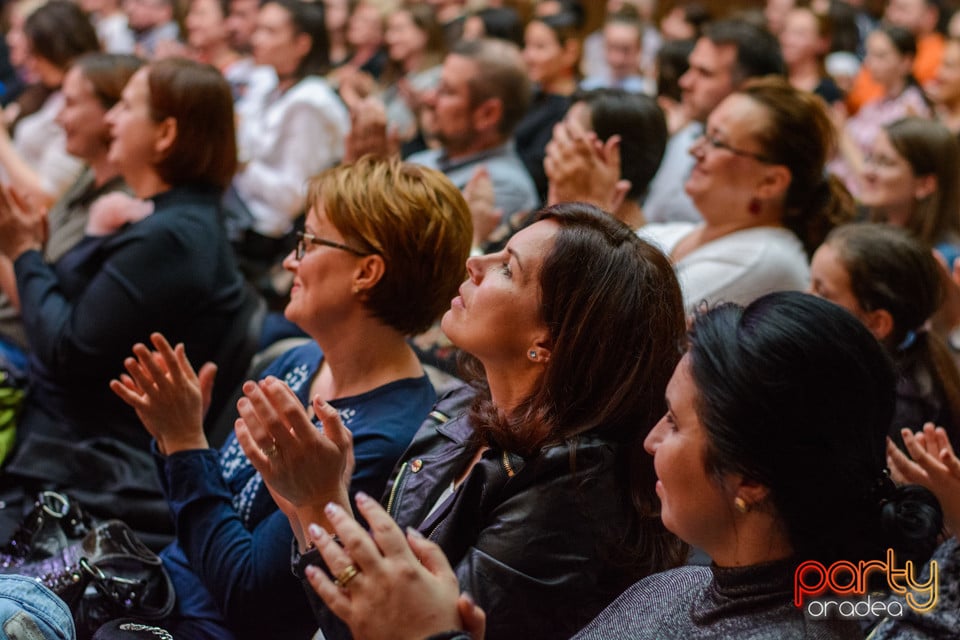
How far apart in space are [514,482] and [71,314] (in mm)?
1299

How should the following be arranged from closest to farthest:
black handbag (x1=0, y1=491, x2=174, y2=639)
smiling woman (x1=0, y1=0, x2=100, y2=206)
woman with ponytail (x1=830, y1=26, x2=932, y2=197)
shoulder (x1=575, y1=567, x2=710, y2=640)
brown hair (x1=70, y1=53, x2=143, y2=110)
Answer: shoulder (x1=575, y1=567, x2=710, y2=640) → black handbag (x1=0, y1=491, x2=174, y2=639) → brown hair (x1=70, y1=53, x2=143, y2=110) → smiling woman (x1=0, y1=0, x2=100, y2=206) → woman with ponytail (x1=830, y1=26, x2=932, y2=197)

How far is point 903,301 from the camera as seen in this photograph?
1.99 metres

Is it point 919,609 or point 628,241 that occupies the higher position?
point 628,241

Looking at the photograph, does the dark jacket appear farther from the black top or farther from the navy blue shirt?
the black top

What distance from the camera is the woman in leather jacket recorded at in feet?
4.35

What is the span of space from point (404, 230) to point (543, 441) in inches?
21.8

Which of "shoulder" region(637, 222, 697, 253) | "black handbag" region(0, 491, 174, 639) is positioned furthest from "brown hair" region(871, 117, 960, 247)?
"black handbag" region(0, 491, 174, 639)

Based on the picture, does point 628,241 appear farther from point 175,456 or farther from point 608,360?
point 175,456

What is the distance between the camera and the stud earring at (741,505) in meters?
1.12

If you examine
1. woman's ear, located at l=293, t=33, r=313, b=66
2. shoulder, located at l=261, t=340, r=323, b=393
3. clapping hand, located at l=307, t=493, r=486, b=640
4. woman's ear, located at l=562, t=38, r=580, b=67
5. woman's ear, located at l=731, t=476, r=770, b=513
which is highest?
clapping hand, located at l=307, t=493, r=486, b=640

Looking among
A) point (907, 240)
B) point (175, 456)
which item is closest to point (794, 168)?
point (907, 240)

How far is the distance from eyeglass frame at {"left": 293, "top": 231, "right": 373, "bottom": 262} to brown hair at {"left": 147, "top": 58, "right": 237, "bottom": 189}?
0.66 meters

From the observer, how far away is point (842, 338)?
1.11 m

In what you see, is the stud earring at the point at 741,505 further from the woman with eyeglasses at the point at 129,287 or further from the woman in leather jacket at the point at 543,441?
the woman with eyeglasses at the point at 129,287
